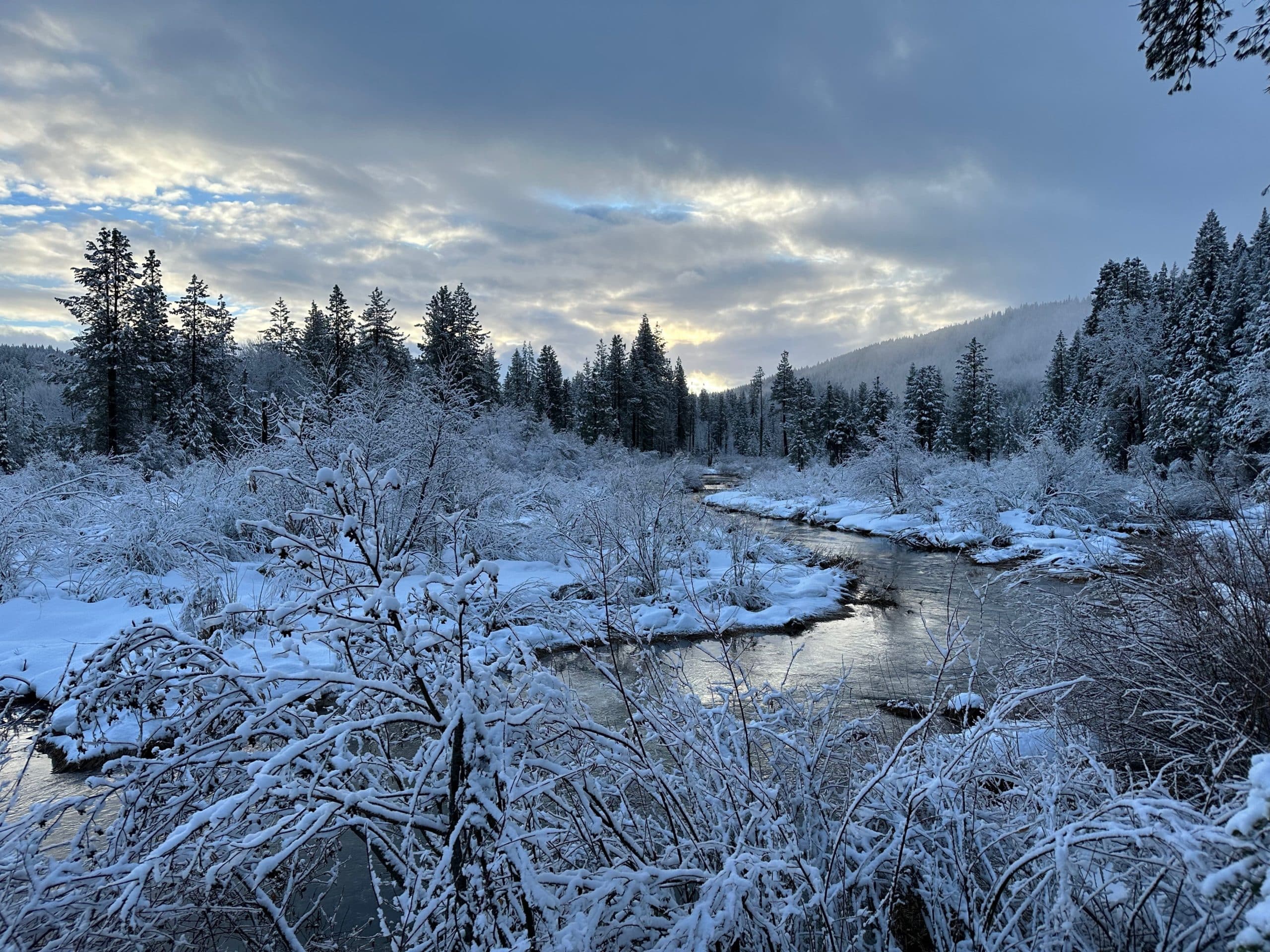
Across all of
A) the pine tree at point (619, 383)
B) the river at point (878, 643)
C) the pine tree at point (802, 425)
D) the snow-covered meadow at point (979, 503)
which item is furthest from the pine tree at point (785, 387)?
the river at point (878, 643)

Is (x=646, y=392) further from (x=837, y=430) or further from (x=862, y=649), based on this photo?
(x=862, y=649)

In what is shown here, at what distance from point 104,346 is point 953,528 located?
33.0 meters

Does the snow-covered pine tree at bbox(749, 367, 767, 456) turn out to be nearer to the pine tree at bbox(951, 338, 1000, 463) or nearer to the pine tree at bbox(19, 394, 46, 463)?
the pine tree at bbox(951, 338, 1000, 463)

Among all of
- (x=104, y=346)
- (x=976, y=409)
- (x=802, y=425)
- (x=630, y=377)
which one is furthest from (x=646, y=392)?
(x=104, y=346)

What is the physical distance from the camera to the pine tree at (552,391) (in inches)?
2014

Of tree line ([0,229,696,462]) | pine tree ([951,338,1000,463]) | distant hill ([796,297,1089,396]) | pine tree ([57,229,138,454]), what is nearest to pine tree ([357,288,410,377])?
tree line ([0,229,696,462])

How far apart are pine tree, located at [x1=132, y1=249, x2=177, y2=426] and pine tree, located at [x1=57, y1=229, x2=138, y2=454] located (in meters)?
0.56

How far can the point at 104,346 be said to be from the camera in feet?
79.6

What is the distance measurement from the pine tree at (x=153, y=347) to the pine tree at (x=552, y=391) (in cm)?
2553

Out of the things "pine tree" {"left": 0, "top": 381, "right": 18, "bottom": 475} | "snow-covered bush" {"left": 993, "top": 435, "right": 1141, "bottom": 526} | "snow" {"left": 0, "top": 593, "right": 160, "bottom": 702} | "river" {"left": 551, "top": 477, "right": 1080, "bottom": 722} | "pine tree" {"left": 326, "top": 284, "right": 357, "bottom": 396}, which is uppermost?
"pine tree" {"left": 326, "top": 284, "right": 357, "bottom": 396}

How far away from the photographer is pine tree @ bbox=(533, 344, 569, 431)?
168 feet

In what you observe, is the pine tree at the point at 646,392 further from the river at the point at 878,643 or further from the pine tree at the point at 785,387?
the river at the point at 878,643

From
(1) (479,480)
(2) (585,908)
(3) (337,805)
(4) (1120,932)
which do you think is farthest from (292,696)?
(1) (479,480)

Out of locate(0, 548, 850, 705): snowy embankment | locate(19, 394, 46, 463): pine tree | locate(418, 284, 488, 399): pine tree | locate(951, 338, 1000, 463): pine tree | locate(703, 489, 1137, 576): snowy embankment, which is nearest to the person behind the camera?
locate(0, 548, 850, 705): snowy embankment
